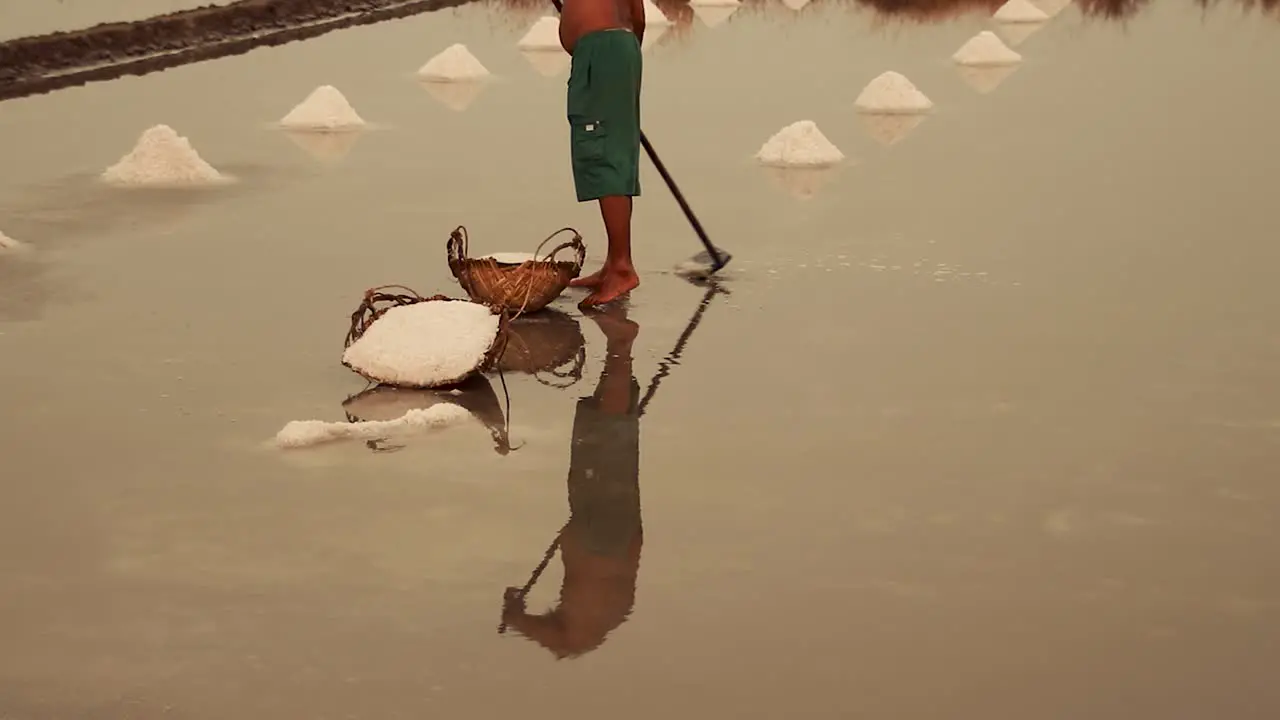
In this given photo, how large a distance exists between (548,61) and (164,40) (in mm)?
2024

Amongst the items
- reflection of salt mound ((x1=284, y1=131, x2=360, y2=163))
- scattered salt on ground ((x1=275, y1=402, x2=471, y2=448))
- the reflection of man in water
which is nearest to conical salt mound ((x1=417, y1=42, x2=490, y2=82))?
reflection of salt mound ((x1=284, y1=131, x2=360, y2=163))

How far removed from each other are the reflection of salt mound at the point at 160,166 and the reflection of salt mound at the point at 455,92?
6.63 feet

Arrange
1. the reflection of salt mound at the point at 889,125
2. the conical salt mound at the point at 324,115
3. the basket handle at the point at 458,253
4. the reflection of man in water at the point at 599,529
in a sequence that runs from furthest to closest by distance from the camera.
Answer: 1. the conical salt mound at the point at 324,115
2. the reflection of salt mound at the point at 889,125
3. the basket handle at the point at 458,253
4. the reflection of man in water at the point at 599,529

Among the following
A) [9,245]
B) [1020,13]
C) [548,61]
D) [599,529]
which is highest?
[9,245]

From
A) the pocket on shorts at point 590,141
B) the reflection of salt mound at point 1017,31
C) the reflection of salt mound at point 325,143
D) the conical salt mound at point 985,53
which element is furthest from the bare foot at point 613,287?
the reflection of salt mound at point 1017,31

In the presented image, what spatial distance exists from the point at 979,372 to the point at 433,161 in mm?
3085

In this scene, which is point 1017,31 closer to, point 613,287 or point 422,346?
point 613,287

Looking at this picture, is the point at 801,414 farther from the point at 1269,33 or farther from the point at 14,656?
the point at 1269,33

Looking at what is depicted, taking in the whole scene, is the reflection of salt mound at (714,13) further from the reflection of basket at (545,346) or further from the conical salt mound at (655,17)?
the reflection of basket at (545,346)

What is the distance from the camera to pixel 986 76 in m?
9.09

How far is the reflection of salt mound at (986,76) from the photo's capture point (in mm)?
8711

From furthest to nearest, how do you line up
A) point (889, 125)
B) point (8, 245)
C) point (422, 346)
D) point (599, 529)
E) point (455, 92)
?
point (455, 92), point (889, 125), point (8, 245), point (422, 346), point (599, 529)

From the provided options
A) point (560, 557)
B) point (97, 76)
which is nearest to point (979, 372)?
point (560, 557)

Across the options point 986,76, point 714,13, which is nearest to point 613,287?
point 986,76
